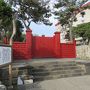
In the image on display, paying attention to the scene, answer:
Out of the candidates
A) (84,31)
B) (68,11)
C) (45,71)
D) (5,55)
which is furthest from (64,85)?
(68,11)

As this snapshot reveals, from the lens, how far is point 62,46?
28.4m

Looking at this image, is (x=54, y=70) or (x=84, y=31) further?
(x=84, y=31)

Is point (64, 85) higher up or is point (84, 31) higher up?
point (84, 31)

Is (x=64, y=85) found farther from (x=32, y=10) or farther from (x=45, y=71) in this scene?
(x=32, y=10)

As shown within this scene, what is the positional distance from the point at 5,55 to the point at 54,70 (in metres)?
6.18

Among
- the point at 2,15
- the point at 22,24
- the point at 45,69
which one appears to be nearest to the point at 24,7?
the point at 22,24

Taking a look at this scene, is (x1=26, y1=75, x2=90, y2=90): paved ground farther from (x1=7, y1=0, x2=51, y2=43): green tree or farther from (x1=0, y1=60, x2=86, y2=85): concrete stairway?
(x1=7, y1=0, x2=51, y2=43): green tree

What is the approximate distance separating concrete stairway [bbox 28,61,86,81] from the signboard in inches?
140

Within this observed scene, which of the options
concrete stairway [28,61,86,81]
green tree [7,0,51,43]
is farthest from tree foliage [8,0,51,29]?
concrete stairway [28,61,86,81]

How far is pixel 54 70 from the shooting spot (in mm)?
17500

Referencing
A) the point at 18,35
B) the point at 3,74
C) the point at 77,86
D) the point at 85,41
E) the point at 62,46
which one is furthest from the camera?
the point at 18,35

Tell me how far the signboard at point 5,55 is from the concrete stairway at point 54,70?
3565mm

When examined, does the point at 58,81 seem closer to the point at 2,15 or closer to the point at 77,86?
the point at 77,86

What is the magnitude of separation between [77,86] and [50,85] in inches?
50.2
